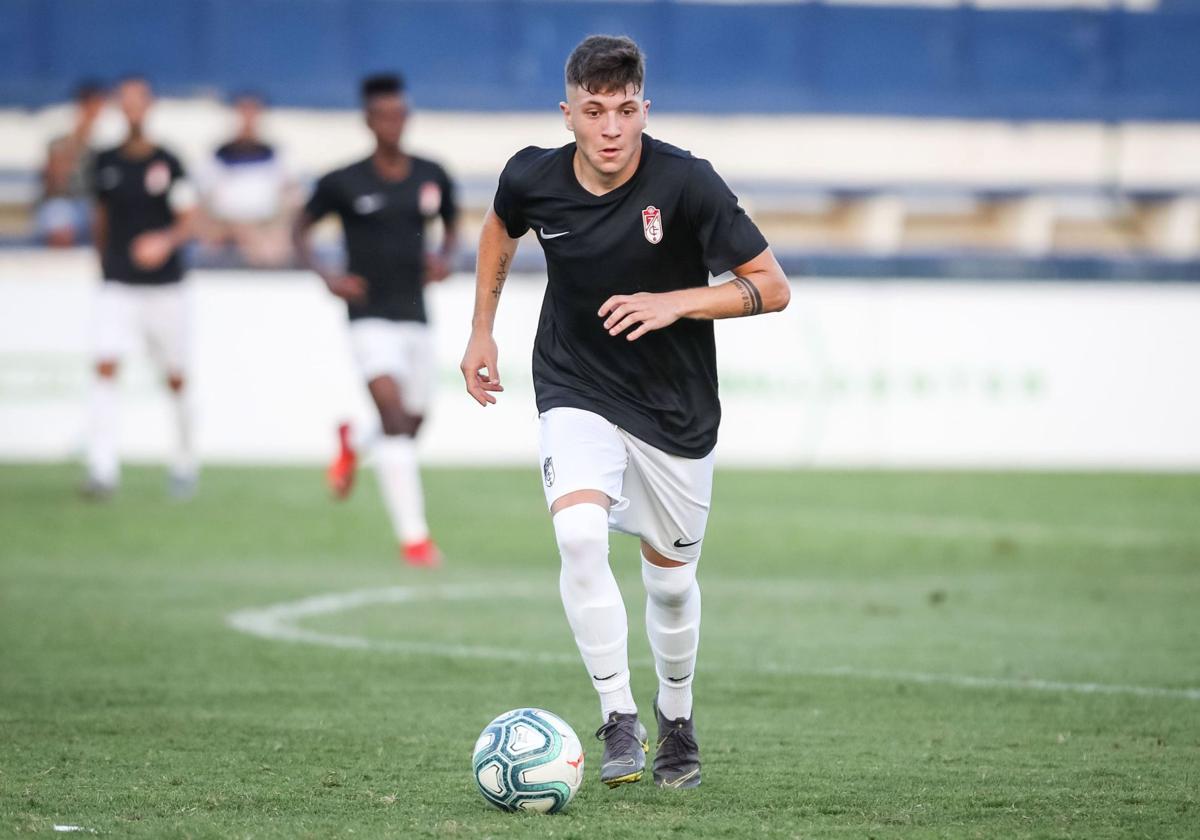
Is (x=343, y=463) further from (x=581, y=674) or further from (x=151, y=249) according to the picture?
(x=581, y=674)

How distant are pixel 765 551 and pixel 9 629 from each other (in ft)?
17.4

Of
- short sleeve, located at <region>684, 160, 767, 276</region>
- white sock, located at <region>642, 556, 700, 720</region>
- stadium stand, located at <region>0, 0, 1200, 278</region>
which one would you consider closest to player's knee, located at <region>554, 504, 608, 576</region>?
white sock, located at <region>642, 556, 700, 720</region>

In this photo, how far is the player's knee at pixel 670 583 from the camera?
5.50 metres

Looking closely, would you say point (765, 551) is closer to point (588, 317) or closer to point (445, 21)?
point (588, 317)

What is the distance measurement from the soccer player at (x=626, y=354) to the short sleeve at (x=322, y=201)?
239 inches

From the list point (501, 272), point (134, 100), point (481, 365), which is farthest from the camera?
point (134, 100)

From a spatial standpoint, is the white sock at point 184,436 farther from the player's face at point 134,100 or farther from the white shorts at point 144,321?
the player's face at point 134,100

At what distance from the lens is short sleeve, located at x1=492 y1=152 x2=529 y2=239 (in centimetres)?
555

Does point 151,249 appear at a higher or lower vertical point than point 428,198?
lower

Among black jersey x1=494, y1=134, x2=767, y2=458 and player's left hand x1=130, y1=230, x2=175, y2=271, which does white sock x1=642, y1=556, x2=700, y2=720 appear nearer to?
black jersey x1=494, y1=134, x2=767, y2=458

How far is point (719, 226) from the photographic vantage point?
5.30 metres

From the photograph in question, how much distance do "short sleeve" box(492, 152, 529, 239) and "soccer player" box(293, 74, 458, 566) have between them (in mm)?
5672

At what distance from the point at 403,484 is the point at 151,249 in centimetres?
435

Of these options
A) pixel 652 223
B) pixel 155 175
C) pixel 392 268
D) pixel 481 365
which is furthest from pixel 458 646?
pixel 155 175
